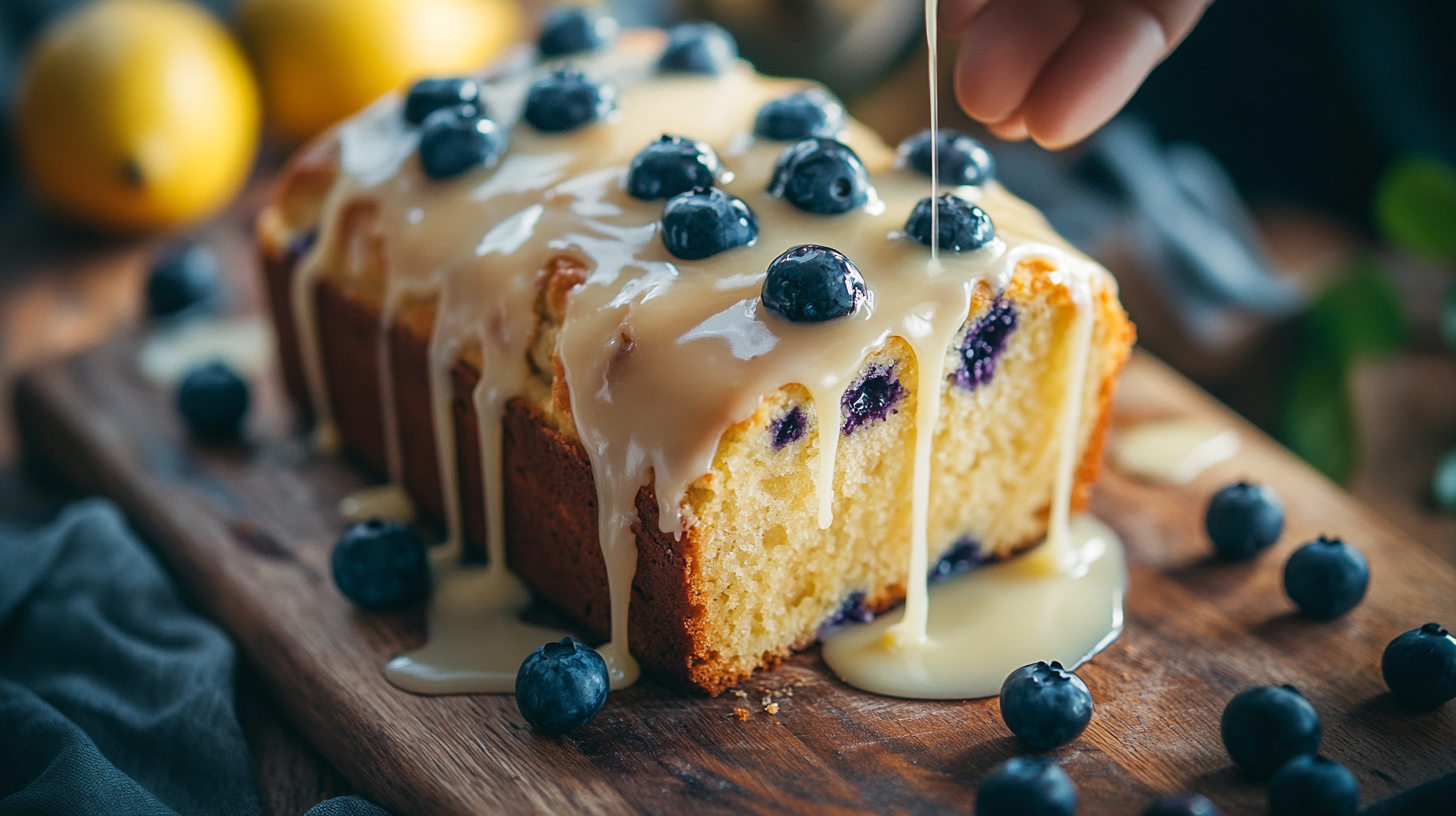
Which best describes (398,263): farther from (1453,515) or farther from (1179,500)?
(1453,515)

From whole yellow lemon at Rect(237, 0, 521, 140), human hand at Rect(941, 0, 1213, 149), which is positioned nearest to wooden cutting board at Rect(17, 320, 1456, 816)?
human hand at Rect(941, 0, 1213, 149)

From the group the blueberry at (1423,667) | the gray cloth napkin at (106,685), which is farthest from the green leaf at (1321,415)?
the gray cloth napkin at (106,685)

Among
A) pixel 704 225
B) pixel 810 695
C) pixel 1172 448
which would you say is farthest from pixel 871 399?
pixel 1172 448

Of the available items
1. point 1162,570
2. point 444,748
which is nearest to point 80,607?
point 444,748

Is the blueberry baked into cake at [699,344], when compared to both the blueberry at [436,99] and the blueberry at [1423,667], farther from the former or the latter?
the blueberry at [1423,667]

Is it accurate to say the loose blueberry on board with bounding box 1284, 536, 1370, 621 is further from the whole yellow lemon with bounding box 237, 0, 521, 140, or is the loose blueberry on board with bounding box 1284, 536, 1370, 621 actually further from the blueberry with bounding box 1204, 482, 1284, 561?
the whole yellow lemon with bounding box 237, 0, 521, 140

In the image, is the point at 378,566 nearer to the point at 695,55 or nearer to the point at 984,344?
the point at 984,344
